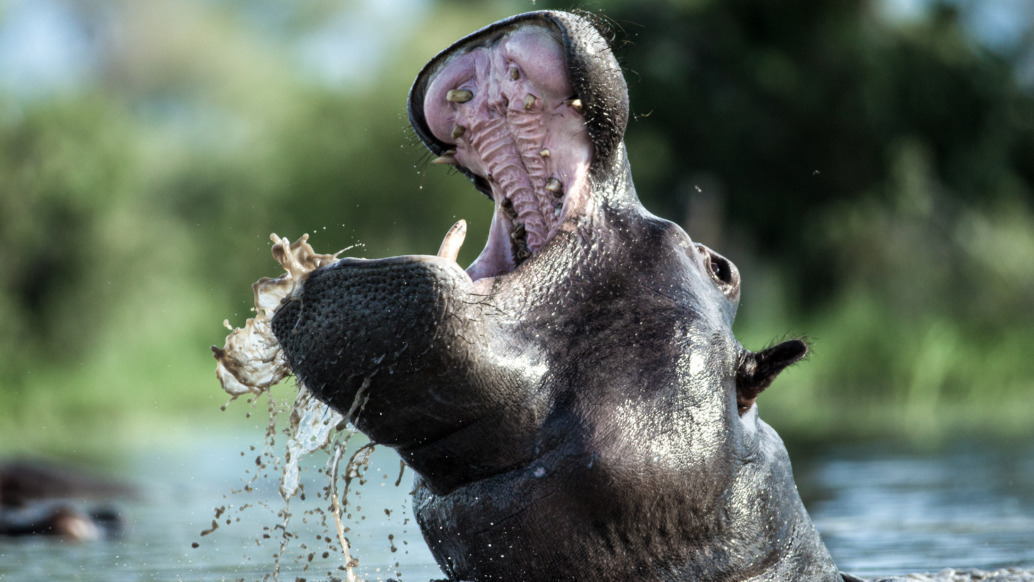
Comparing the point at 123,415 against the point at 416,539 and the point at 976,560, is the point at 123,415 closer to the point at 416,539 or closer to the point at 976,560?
the point at 416,539

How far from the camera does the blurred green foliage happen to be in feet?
58.6

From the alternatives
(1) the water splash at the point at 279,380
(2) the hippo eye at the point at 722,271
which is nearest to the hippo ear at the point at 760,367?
(2) the hippo eye at the point at 722,271

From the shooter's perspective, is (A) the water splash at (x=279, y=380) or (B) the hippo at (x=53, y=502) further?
(B) the hippo at (x=53, y=502)

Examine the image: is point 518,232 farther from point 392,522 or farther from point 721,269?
point 392,522

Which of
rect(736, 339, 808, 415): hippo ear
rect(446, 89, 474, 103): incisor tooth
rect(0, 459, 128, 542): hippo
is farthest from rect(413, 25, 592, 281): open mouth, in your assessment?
rect(0, 459, 128, 542): hippo

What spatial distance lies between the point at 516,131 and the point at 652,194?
84.0 feet

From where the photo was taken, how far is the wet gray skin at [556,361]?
3.18m

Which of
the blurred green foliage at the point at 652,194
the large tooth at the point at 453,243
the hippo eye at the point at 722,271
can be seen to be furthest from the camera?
the blurred green foliage at the point at 652,194

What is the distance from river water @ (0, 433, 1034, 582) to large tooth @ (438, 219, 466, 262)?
802 mm

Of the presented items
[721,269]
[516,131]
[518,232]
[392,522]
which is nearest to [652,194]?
[392,522]

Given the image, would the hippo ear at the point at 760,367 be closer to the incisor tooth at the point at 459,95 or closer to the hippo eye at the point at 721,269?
the hippo eye at the point at 721,269

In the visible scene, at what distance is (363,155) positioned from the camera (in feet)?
111

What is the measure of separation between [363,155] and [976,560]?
28990 mm

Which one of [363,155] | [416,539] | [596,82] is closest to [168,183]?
[363,155]
